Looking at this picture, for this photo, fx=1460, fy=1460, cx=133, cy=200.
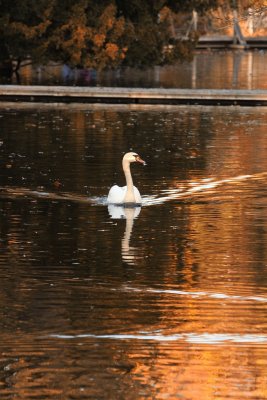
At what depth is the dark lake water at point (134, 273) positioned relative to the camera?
9.62 meters

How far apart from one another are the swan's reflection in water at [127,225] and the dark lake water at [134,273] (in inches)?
0.9

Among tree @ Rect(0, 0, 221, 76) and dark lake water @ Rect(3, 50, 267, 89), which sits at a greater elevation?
tree @ Rect(0, 0, 221, 76)

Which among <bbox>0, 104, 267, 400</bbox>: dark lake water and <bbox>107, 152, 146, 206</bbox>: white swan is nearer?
<bbox>0, 104, 267, 400</bbox>: dark lake water

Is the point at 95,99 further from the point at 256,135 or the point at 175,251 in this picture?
the point at 175,251

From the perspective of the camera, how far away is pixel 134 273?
13914mm

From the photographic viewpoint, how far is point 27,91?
43188 mm

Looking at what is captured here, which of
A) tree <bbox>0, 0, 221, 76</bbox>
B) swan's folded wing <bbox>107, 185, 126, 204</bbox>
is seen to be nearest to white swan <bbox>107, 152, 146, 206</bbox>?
swan's folded wing <bbox>107, 185, 126, 204</bbox>

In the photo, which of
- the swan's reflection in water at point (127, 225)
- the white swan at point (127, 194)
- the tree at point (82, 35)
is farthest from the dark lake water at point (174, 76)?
the swan's reflection in water at point (127, 225)

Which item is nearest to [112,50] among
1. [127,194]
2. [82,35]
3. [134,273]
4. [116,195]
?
[82,35]

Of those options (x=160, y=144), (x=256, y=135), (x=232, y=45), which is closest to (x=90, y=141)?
(x=160, y=144)

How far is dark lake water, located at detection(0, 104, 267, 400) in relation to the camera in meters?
9.62

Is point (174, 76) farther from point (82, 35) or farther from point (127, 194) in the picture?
point (127, 194)

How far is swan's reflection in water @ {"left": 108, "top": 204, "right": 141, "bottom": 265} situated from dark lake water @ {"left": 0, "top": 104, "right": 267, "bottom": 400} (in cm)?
2

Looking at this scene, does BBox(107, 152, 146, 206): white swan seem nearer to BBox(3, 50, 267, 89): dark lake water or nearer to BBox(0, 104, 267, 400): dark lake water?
BBox(0, 104, 267, 400): dark lake water
